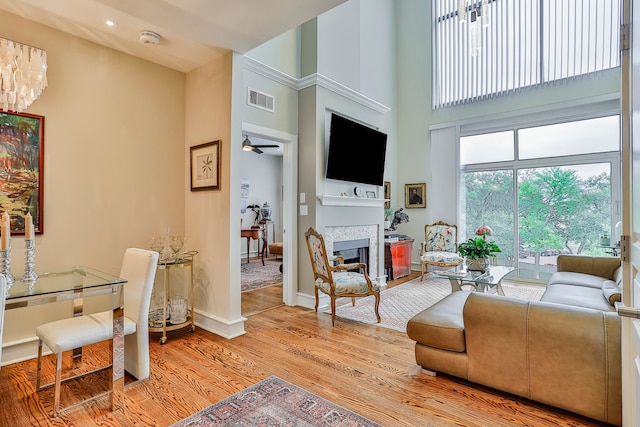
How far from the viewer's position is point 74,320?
2.19 meters

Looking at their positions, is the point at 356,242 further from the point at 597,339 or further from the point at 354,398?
the point at 597,339

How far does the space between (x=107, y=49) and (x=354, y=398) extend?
3555mm

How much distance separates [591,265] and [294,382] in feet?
12.0

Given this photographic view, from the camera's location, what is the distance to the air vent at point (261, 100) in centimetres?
370

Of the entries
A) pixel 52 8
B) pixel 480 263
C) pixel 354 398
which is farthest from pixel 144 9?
pixel 480 263

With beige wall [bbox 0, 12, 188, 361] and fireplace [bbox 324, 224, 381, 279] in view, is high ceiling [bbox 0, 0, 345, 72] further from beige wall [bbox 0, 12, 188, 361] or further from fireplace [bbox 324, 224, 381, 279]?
fireplace [bbox 324, 224, 381, 279]

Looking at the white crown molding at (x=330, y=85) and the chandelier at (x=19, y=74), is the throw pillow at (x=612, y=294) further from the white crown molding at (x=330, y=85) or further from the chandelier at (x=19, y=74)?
the chandelier at (x=19, y=74)

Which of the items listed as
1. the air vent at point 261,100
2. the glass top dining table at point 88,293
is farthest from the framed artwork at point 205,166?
the glass top dining table at point 88,293

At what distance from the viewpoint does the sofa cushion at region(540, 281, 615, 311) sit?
2562mm

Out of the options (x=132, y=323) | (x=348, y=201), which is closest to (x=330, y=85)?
(x=348, y=201)

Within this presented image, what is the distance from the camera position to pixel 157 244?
309 centimetres

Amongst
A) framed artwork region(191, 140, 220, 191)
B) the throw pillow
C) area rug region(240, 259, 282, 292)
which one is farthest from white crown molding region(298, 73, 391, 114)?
the throw pillow

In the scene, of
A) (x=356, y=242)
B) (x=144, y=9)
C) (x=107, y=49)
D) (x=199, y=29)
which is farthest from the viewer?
(x=356, y=242)

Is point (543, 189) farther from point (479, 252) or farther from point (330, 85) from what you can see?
point (330, 85)
